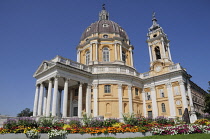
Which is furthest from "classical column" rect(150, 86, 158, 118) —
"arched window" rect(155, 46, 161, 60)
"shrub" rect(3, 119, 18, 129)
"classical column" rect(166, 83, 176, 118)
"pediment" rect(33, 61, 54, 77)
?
"shrub" rect(3, 119, 18, 129)

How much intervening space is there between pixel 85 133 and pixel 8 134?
5212 mm

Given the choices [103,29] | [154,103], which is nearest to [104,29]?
[103,29]

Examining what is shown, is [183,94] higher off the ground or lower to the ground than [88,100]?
higher

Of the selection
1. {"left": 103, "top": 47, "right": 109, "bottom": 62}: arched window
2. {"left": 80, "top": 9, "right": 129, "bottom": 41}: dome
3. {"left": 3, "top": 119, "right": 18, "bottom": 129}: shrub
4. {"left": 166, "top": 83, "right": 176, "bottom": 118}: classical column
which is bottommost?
{"left": 3, "top": 119, "right": 18, "bottom": 129}: shrub

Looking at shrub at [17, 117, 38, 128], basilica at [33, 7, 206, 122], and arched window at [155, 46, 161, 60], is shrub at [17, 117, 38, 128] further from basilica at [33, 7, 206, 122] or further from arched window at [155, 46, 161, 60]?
arched window at [155, 46, 161, 60]

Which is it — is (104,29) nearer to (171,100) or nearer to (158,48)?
(158,48)

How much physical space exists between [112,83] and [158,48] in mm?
13941

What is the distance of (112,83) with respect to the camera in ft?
88.2

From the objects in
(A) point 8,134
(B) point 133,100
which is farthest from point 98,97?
(A) point 8,134

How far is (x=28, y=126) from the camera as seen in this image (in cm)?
1259

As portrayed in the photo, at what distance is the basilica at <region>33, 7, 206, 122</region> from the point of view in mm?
23614

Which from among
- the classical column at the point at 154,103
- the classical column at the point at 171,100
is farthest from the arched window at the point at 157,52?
the classical column at the point at 171,100

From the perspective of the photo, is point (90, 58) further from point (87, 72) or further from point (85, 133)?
point (85, 133)

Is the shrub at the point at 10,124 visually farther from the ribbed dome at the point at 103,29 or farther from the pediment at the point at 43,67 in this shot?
the ribbed dome at the point at 103,29
